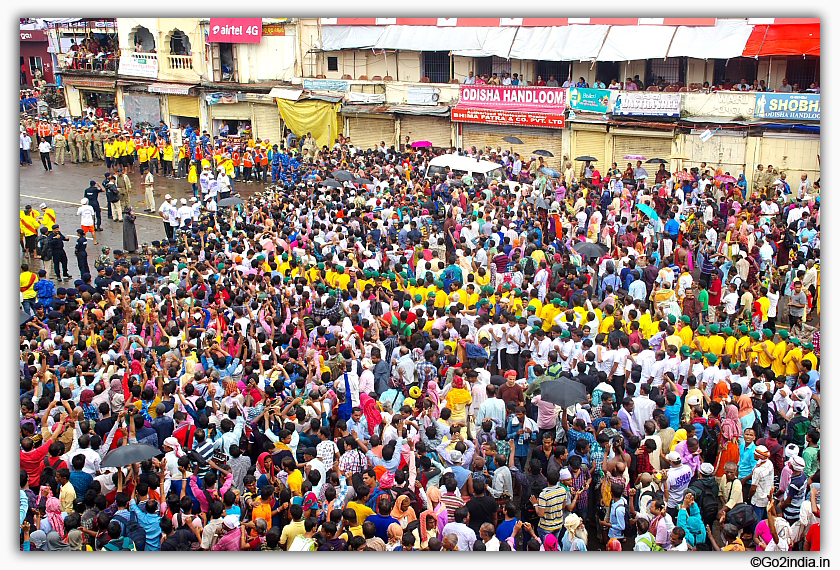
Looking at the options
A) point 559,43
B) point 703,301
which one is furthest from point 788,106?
point 703,301

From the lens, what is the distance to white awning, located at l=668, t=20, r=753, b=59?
21156 mm

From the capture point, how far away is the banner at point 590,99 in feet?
75.6

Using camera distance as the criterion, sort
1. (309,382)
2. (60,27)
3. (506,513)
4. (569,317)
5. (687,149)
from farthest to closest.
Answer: (60,27) < (687,149) < (569,317) < (309,382) < (506,513)

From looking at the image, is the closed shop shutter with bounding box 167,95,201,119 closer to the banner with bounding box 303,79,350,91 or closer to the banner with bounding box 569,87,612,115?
the banner with bounding box 303,79,350,91

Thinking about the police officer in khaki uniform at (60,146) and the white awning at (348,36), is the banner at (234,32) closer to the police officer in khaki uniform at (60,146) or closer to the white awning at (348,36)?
the white awning at (348,36)

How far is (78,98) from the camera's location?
3469cm

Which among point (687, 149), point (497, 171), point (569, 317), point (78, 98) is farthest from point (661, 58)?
point (78, 98)

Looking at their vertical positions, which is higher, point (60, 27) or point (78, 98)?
point (60, 27)

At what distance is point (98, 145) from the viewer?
28.9 metres

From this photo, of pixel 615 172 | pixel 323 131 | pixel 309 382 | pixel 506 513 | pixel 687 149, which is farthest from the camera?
pixel 323 131

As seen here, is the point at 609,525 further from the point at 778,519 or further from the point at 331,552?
the point at 331,552

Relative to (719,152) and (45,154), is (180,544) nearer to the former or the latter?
(719,152)

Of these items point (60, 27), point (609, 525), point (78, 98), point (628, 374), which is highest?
point (60, 27)

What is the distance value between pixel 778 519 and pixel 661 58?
709 inches
